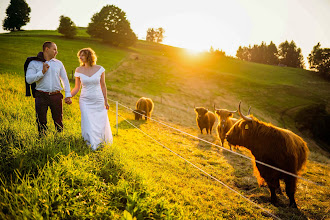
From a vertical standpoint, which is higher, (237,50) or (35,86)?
(237,50)

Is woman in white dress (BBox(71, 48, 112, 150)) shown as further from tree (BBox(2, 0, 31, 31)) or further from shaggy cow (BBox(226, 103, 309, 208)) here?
tree (BBox(2, 0, 31, 31))

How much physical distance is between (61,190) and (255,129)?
4.27 meters

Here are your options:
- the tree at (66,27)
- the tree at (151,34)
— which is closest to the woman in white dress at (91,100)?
the tree at (66,27)

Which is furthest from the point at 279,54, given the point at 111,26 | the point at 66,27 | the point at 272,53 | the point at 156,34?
the point at 66,27

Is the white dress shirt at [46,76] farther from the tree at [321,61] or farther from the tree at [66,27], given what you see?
the tree at [321,61]

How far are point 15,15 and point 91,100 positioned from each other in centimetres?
7431

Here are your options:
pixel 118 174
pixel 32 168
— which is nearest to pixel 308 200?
pixel 118 174

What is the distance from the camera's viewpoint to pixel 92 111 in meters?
4.50

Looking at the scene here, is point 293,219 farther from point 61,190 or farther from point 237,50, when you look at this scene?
point 237,50

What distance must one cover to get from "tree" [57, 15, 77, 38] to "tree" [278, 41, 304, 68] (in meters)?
98.8

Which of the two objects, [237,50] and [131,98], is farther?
[237,50]

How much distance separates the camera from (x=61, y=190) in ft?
8.00

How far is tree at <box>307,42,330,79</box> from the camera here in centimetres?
6164

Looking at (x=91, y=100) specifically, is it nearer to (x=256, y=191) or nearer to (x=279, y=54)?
(x=256, y=191)
